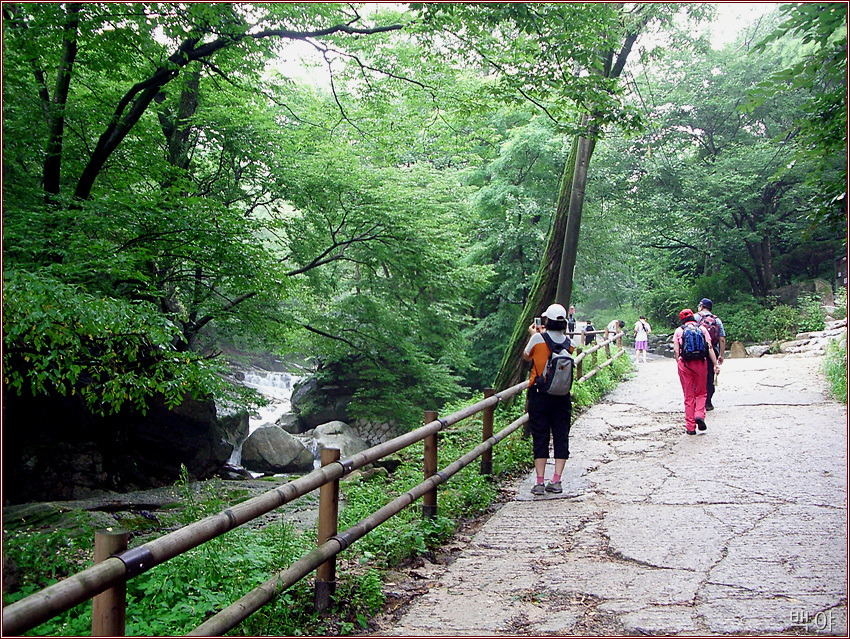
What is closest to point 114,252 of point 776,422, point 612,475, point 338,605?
point 338,605

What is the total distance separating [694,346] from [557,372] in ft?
10.5

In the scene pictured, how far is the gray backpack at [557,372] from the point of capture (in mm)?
5863

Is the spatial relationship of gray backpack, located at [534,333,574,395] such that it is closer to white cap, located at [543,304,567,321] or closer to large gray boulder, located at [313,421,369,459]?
white cap, located at [543,304,567,321]

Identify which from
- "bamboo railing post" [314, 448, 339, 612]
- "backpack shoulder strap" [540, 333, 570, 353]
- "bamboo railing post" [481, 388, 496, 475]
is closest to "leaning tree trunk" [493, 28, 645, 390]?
"bamboo railing post" [481, 388, 496, 475]

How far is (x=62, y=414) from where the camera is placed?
11.4 meters

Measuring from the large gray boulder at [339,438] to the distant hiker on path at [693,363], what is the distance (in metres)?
11.2

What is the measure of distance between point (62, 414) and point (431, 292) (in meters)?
8.53

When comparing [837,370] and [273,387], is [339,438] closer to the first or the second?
[273,387]

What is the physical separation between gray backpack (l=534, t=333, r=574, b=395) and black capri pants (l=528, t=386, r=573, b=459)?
4.9 inches

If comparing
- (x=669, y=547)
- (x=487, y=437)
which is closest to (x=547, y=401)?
(x=487, y=437)

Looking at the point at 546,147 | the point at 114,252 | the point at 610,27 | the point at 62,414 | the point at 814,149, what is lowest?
the point at 62,414

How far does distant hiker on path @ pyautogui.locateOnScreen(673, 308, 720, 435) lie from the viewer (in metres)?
8.15

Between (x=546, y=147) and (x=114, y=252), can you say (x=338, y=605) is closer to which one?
(x=114, y=252)

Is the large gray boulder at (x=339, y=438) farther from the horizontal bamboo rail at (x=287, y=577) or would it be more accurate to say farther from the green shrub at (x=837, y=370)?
the horizontal bamboo rail at (x=287, y=577)
